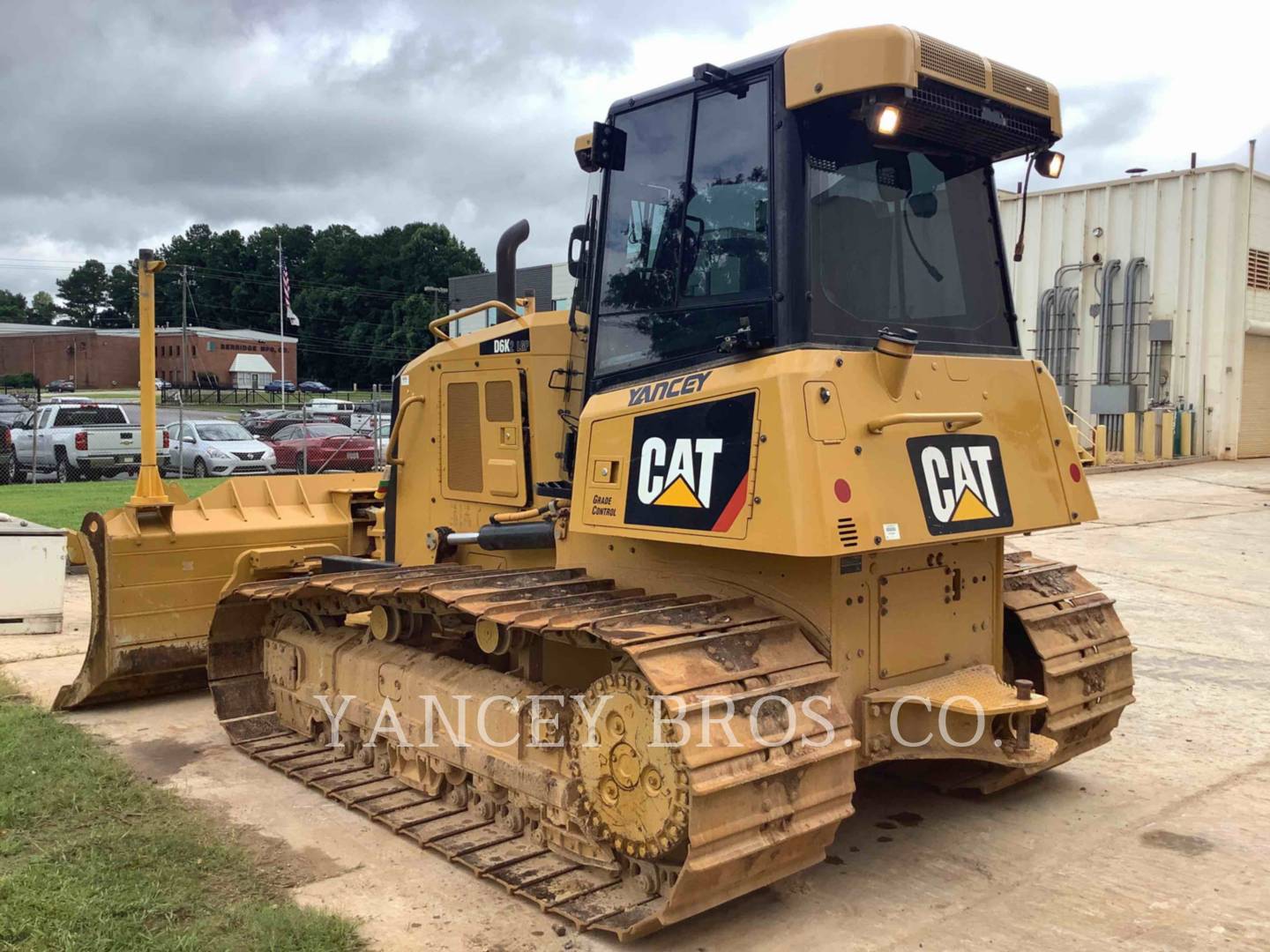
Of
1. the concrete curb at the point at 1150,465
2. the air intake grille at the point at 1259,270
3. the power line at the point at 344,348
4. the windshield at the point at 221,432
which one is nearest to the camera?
the windshield at the point at 221,432

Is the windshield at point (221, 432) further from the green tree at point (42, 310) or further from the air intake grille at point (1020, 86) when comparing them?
the green tree at point (42, 310)

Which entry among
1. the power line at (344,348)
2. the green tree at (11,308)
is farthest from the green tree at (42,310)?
the power line at (344,348)

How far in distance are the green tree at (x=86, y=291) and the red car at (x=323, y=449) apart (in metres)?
93.4

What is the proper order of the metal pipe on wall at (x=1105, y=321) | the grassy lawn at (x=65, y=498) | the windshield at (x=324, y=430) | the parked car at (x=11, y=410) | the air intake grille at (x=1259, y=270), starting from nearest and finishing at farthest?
the grassy lawn at (x=65, y=498) → the windshield at (x=324, y=430) → the air intake grille at (x=1259, y=270) → the metal pipe on wall at (x=1105, y=321) → the parked car at (x=11, y=410)

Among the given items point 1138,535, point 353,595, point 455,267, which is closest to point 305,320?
point 455,267

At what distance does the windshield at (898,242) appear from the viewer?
4277mm

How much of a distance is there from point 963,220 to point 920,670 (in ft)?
6.59

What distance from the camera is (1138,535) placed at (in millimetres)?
14547

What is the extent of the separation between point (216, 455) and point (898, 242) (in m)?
20.6

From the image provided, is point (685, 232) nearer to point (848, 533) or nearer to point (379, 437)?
point (848, 533)

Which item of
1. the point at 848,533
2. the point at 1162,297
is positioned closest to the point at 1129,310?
the point at 1162,297

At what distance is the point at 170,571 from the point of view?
7.13 meters

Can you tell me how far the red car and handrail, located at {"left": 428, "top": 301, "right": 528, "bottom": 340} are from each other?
55.2 ft

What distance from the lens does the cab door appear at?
5.95m
